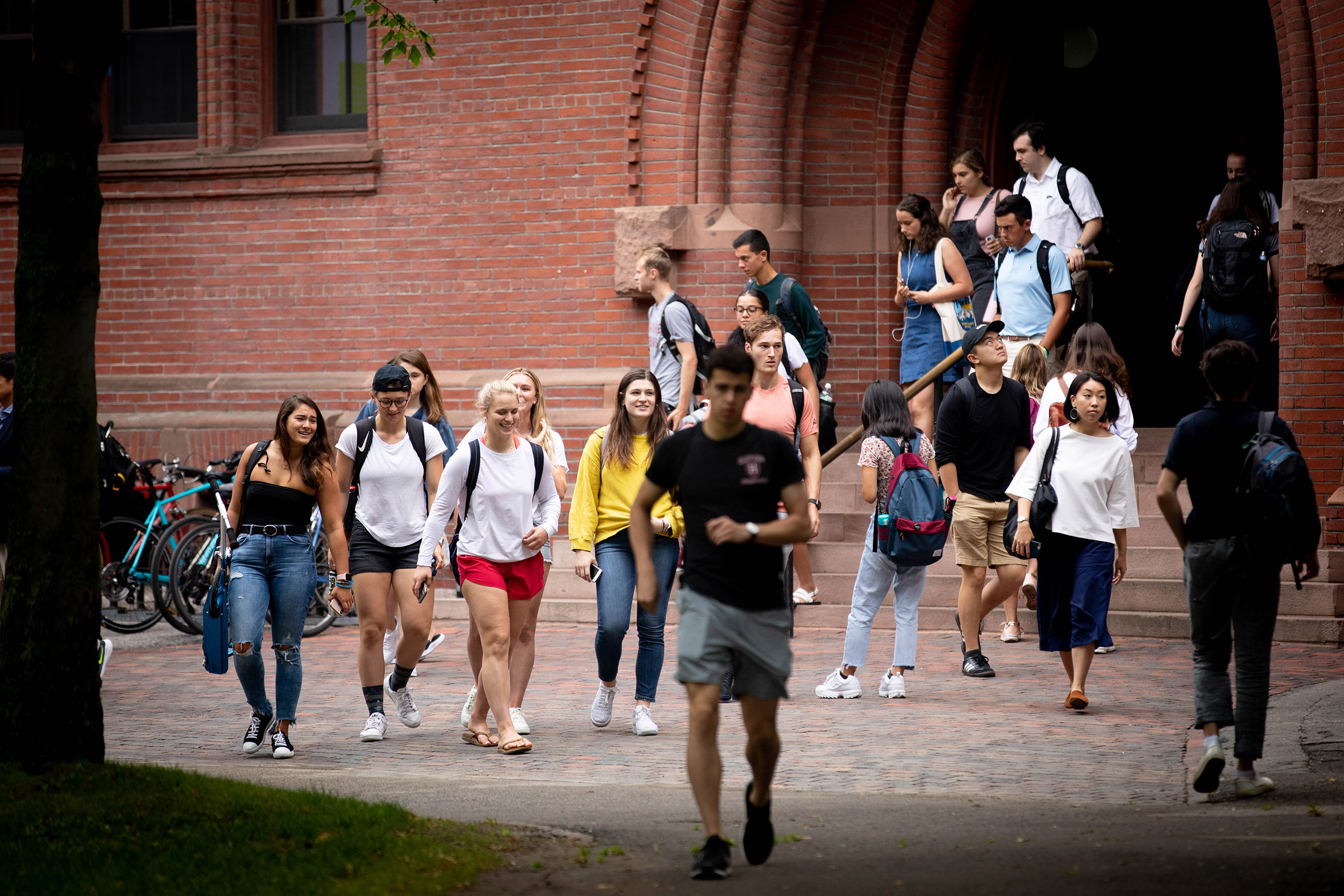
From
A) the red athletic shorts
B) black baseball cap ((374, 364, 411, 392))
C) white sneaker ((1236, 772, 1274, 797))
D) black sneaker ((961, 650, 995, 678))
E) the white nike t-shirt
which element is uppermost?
black baseball cap ((374, 364, 411, 392))

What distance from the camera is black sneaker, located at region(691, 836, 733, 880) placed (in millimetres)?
5090

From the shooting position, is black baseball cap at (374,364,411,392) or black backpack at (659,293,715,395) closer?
black baseball cap at (374,364,411,392)

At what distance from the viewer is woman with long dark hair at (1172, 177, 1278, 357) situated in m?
11.6

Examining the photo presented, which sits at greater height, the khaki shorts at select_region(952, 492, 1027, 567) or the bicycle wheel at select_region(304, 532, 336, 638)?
the khaki shorts at select_region(952, 492, 1027, 567)

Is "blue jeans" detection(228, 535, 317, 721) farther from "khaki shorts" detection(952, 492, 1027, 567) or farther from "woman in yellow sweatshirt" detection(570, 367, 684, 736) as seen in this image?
"khaki shorts" detection(952, 492, 1027, 567)

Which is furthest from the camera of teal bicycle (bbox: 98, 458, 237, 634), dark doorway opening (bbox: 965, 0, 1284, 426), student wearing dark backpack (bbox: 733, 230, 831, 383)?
dark doorway opening (bbox: 965, 0, 1284, 426)

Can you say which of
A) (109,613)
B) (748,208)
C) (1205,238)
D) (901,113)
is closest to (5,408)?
(109,613)

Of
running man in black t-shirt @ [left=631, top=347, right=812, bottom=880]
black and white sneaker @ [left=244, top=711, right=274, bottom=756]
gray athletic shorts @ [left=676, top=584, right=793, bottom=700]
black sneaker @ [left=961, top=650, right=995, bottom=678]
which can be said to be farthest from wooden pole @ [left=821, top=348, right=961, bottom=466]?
gray athletic shorts @ [left=676, top=584, right=793, bottom=700]

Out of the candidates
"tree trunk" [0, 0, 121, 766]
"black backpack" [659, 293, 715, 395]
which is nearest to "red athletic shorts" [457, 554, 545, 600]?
"tree trunk" [0, 0, 121, 766]

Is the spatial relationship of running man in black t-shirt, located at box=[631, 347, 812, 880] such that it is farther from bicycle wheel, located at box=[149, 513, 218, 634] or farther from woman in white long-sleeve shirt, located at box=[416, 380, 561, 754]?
bicycle wheel, located at box=[149, 513, 218, 634]

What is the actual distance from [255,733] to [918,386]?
603 centimetres

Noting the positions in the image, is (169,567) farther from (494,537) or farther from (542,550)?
(494,537)

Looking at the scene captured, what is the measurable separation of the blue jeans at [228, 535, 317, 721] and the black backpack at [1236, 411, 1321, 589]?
180 inches

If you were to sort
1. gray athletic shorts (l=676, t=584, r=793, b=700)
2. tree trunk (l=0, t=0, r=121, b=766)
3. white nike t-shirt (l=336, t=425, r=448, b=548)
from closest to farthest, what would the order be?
gray athletic shorts (l=676, t=584, r=793, b=700)
tree trunk (l=0, t=0, r=121, b=766)
white nike t-shirt (l=336, t=425, r=448, b=548)
